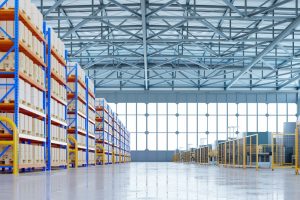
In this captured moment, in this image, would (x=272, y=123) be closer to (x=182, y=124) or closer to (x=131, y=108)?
(x=182, y=124)

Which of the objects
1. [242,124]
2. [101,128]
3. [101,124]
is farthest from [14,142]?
[242,124]

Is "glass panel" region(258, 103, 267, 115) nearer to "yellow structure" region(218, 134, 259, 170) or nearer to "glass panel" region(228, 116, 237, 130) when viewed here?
"glass panel" region(228, 116, 237, 130)

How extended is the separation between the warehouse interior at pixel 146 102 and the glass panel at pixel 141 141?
118 mm

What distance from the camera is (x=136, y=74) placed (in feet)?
134

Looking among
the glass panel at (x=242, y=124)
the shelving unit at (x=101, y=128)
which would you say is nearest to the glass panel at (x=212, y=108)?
the glass panel at (x=242, y=124)

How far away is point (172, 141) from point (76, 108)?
31.1m

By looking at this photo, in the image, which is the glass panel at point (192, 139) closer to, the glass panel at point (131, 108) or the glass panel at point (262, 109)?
the glass panel at point (131, 108)

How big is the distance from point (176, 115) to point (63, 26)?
20.5 meters

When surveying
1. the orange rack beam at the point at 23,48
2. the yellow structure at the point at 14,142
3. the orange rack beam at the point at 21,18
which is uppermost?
the orange rack beam at the point at 21,18

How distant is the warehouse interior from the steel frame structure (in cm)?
11

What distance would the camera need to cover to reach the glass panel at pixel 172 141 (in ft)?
151

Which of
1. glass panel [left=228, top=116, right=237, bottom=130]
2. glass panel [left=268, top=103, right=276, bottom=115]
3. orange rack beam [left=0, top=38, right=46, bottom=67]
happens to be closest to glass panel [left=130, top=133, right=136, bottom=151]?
glass panel [left=228, top=116, right=237, bottom=130]

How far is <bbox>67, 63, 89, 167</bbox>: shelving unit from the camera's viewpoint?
621 inches

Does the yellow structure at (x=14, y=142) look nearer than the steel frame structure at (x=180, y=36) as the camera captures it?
Yes
